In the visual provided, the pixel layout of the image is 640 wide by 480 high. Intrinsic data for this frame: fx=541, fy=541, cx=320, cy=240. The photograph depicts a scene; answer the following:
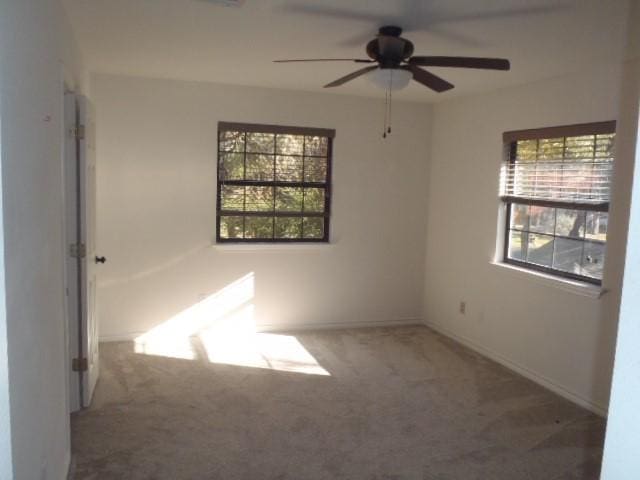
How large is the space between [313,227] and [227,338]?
1383mm

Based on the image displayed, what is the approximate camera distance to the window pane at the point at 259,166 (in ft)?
16.9

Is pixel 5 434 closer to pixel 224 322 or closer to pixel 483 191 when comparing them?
pixel 224 322

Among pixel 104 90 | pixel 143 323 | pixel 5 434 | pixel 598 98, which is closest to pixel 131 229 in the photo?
pixel 143 323

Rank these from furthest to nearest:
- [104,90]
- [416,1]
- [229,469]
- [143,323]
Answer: [143,323]
[104,90]
[229,469]
[416,1]

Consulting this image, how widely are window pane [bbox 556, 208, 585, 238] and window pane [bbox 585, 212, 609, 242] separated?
0.06 metres

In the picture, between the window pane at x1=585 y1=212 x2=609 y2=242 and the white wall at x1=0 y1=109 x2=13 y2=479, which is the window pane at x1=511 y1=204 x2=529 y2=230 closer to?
the window pane at x1=585 y1=212 x2=609 y2=242

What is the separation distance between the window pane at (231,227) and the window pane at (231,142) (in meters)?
0.66

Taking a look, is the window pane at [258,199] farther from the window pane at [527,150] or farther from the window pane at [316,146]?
the window pane at [527,150]

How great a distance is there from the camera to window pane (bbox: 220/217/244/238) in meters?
5.17

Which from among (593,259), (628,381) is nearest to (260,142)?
(593,259)

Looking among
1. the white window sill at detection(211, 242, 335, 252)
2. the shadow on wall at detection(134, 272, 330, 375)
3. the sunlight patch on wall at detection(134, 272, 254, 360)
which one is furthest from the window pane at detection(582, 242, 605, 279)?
the sunlight patch on wall at detection(134, 272, 254, 360)

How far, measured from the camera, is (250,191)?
518cm

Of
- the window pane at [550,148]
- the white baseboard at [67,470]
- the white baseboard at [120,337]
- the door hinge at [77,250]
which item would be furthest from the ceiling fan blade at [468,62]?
the white baseboard at [120,337]

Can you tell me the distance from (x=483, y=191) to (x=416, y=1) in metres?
2.59
